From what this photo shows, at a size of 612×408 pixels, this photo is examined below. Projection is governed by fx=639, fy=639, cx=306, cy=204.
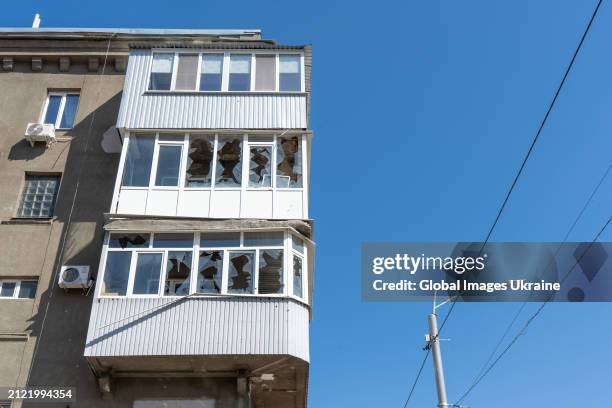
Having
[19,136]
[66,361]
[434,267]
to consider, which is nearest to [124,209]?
[66,361]

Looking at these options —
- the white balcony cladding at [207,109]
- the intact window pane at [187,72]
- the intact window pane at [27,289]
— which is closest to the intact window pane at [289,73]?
the white balcony cladding at [207,109]

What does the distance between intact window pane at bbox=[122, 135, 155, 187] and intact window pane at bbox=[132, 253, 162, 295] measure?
2048 mm

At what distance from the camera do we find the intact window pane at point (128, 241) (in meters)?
15.4

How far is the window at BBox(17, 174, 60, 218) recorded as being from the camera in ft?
56.7

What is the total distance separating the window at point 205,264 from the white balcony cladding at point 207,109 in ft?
10.9

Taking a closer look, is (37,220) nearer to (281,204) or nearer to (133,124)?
(133,124)

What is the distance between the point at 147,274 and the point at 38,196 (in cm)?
477

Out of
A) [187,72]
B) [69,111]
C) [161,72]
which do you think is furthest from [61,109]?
[187,72]

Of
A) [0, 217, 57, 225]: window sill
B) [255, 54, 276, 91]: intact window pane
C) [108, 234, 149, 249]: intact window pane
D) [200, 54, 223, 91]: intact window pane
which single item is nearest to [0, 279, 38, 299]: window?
[0, 217, 57, 225]: window sill

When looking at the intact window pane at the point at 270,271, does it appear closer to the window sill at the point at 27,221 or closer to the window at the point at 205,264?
the window at the point at 205,264

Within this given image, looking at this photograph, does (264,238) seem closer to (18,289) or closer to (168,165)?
(168,165)

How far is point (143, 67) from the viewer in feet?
60.1

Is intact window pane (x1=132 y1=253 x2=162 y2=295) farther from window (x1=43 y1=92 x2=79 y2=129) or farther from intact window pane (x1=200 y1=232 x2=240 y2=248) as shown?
window (x1=43 y1=92 x2=79 y2=129)

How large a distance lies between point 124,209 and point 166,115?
3.04m
